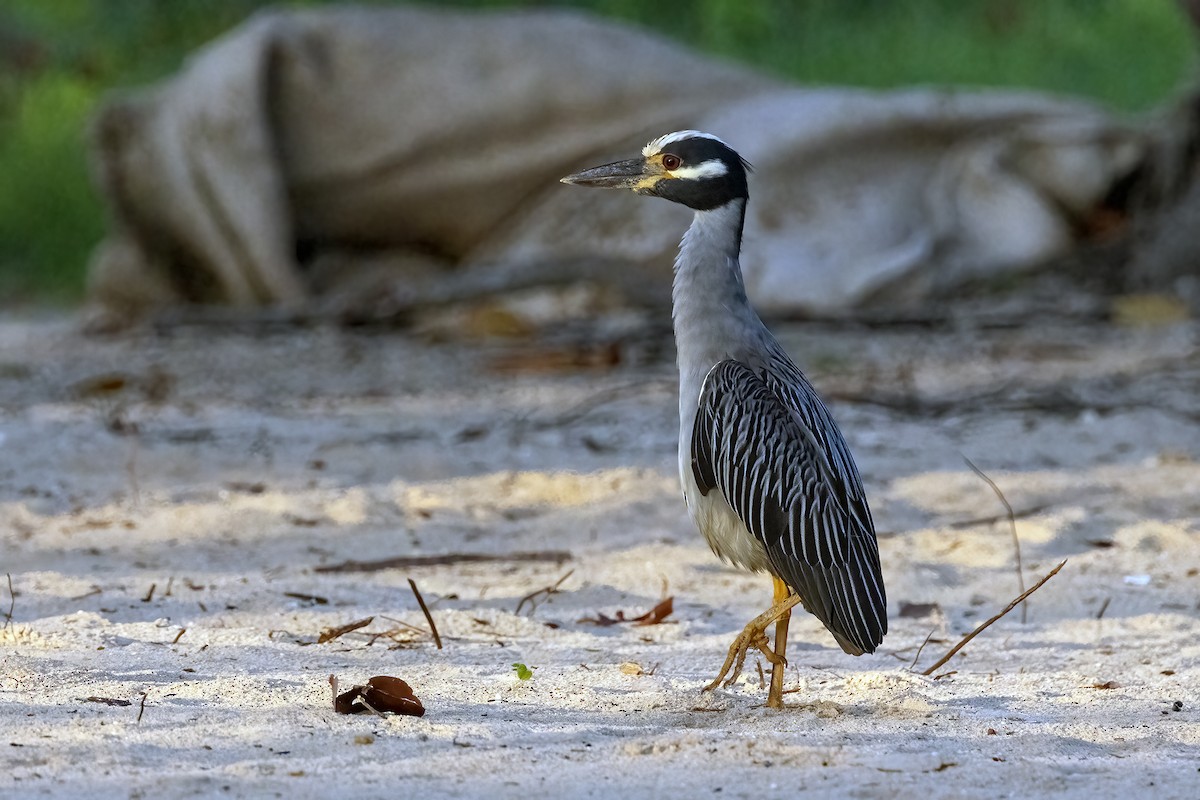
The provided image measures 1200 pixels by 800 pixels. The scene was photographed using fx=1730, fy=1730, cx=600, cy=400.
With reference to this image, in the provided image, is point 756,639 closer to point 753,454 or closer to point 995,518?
point 753,454

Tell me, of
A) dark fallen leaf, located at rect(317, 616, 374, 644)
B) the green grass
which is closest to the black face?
dark fallen leaf, located at rect(317, 616, 374, 644)

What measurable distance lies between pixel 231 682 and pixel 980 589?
2.16 metres

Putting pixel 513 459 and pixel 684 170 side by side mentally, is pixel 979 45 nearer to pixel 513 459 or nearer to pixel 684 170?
pixel 513 459

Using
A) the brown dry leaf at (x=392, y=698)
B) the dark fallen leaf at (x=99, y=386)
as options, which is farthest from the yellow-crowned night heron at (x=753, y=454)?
the dark fallen leaf at (x=99, y=386)

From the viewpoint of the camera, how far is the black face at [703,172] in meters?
3.81

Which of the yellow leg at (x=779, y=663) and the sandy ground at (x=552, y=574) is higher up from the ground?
the yellow leg at (x=779, y=663)

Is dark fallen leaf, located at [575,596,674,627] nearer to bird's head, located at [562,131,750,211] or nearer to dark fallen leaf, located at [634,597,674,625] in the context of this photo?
dark fallen leaf, located at [634,597,674,625]

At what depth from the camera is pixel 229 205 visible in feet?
30.9

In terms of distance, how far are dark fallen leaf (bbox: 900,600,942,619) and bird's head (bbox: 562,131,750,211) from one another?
126cm

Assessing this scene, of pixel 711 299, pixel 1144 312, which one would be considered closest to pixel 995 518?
pixel 711 299

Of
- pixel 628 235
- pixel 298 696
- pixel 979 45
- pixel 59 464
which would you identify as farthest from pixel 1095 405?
pixel 979 45

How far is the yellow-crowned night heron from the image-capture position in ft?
Answer: 11.3

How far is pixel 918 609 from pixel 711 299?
4.03ft

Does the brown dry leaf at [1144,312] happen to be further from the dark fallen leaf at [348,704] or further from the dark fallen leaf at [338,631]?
the dark fallen leaf at [348,704]
